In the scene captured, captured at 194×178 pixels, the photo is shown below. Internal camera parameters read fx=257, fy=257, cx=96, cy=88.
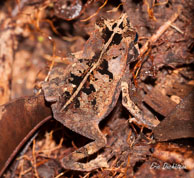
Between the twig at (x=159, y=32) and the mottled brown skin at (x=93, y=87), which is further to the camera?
the twig at (x=159, y=32)

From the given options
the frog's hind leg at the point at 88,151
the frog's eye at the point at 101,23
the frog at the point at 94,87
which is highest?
the frog's eye at the point at 101,23

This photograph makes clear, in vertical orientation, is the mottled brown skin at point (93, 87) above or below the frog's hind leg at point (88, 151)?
above

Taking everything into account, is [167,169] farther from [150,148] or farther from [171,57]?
[171,57]

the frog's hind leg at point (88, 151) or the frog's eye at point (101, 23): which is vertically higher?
the frog's eye at point (101, 23)

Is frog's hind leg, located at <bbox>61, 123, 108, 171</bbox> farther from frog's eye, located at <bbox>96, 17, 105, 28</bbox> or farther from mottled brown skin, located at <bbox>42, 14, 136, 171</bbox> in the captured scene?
frog's eye, located at <bbox>96, 17, 105, 28</bbox>

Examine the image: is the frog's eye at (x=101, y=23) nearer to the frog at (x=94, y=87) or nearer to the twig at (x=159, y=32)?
the frog at (x=94, y=87)

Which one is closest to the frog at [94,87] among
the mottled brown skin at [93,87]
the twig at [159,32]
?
the mottled brown skin at [93,87]

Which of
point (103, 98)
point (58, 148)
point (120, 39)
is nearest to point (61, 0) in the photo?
point (120, 39)

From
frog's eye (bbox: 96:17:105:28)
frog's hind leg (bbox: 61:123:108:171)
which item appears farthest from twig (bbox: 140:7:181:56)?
frog's hind leg (bbox: 61:123:108:171)

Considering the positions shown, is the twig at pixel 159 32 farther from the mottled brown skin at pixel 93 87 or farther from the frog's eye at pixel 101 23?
the frog's eye at pixel 101 23
